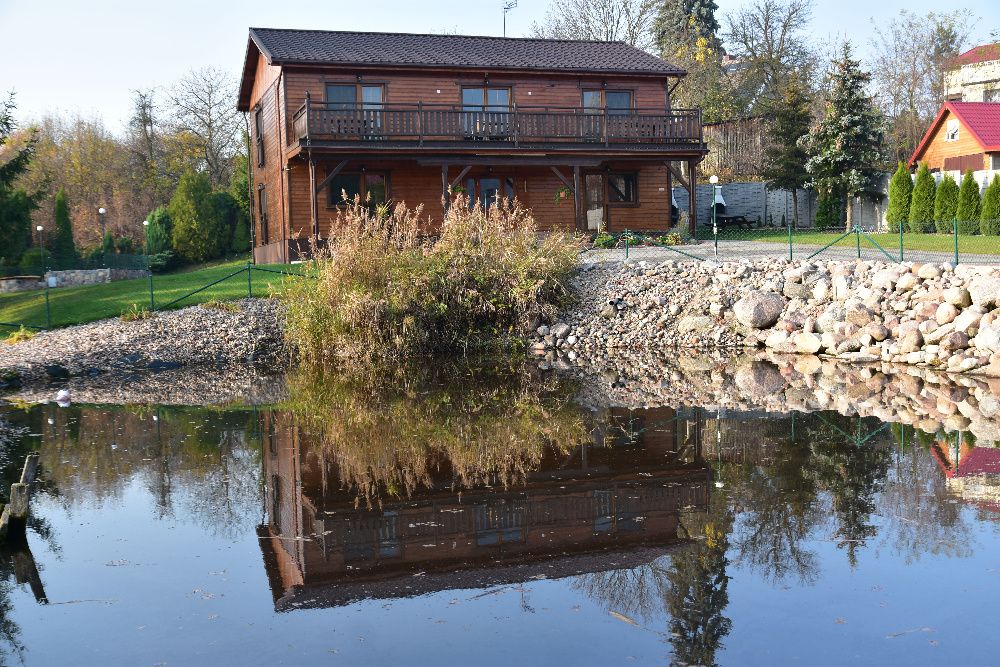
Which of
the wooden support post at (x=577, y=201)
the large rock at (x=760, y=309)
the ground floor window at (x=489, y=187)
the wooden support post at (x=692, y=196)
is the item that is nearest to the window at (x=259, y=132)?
the ground floor window at (x=489, y=187)

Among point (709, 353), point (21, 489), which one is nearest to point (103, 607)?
point (21, 489)

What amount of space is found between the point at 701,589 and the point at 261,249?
94.6ft

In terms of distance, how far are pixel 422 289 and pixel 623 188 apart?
43.1 ft

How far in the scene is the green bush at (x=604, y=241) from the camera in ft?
88.4

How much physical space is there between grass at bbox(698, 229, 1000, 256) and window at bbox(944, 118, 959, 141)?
10.5m

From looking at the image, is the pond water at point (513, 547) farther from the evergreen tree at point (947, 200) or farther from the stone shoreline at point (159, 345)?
the evergreen tree at point (947, 200)

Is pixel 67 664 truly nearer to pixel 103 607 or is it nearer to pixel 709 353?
pixel 103 607

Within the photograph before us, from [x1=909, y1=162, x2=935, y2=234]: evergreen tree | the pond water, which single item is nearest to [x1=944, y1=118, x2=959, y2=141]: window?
[x1=909, y1=162, x2=935, y2=234]: evergreen tree

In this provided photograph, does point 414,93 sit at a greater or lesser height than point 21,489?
greater

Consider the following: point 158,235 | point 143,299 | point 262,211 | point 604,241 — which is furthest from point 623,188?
point 158,235

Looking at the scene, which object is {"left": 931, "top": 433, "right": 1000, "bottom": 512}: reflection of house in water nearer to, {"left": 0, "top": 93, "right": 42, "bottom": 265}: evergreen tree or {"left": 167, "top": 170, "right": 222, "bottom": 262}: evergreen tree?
{"left": 0, "top": 93, "right": 42, "bottom": 265}: evergreen tree

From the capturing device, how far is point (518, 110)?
29.2 meters

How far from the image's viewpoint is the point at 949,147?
129ft

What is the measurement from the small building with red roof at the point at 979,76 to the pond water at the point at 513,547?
174ft
